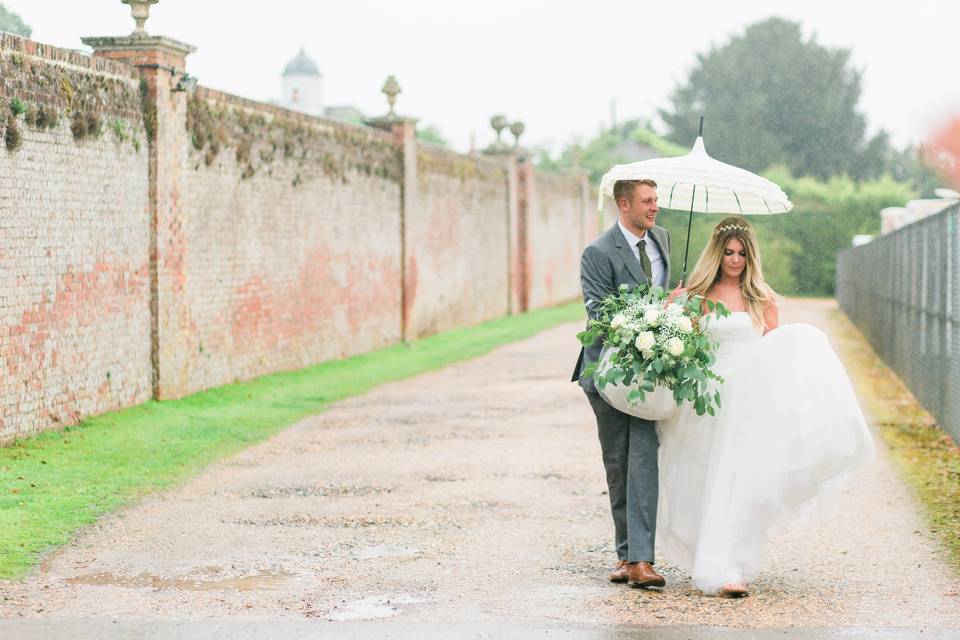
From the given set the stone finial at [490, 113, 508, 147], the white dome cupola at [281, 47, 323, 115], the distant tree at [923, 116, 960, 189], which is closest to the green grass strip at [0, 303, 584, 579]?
the stone finial at [490, 113, 508, 147]

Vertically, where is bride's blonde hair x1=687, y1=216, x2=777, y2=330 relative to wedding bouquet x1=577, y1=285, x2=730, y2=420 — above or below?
above

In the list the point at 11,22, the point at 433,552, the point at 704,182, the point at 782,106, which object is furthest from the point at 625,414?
the point at 782,106

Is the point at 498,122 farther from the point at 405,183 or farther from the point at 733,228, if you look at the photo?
the point at 733,228

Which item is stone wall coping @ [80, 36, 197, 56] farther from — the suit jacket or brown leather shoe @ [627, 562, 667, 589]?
brown leather shoe @ [627, 562, 667, 589]

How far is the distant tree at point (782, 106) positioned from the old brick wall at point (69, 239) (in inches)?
2043

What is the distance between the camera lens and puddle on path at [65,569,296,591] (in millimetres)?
6215

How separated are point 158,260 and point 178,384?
1.25 metres

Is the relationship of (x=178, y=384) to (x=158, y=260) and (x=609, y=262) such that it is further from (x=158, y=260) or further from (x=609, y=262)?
(x=609, y=262)

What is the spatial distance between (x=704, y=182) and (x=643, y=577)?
5.78 ft

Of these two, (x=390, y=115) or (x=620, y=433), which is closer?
(x=620, y=433)

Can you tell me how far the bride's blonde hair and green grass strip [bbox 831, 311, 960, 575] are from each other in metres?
1.52

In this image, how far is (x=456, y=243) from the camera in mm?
25750

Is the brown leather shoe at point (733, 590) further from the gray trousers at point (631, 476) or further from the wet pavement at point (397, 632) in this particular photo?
the wet pavement at point (397, 632)

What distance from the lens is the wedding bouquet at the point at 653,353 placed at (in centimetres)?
595
